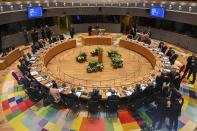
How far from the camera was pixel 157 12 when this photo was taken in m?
17.0

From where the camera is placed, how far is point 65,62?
44.1 feet

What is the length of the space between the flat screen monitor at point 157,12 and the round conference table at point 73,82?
437 cm

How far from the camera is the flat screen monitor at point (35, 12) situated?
650 inches

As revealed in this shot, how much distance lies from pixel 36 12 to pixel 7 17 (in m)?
3.00

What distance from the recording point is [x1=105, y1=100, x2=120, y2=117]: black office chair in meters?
7.35

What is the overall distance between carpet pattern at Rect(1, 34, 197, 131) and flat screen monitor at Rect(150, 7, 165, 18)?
10.3 meters

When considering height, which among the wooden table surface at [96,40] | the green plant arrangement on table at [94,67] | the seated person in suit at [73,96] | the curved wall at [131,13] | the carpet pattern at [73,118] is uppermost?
the curved wall at [131,13]

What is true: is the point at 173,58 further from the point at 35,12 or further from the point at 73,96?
the point at 35,12

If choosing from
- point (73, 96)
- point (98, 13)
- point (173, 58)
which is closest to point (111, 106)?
point (73, 96)

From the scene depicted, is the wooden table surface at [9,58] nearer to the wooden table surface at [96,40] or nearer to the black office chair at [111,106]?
the wooden table surface at [96,40]

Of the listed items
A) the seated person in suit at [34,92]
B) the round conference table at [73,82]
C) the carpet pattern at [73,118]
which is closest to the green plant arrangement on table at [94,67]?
the round conference table at [73,82]

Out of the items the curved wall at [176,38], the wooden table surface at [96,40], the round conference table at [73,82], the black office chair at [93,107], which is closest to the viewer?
the black office chair at [93,107]

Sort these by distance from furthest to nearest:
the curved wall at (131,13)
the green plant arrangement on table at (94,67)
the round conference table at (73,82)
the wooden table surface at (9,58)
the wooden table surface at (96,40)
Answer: the wooden table surface at (96,40) < the curved wall at (131,13) < the wooden table surface at (9,58) < the green plant arrangement on table at (94,67) < the round conference table at (73,82)

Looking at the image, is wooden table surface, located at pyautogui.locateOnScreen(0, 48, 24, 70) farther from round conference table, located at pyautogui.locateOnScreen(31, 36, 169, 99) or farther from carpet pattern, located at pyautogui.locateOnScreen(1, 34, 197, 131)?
carpet pattern, located at pyautogui.locateOnScreen(1, 34, 197, 131)
